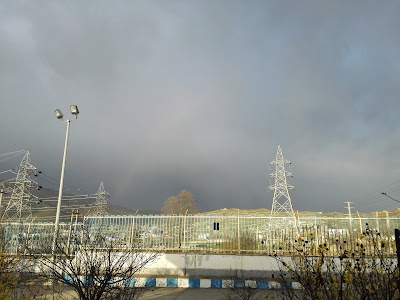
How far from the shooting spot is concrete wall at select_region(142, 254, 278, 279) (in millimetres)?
13031

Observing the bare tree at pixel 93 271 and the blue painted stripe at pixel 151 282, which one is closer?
the bare tree at pixel 93 271

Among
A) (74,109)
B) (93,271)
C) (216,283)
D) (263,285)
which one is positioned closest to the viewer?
(93,271)

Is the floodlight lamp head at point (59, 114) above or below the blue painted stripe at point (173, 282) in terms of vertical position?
above

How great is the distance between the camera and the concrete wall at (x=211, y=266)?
13.0 m

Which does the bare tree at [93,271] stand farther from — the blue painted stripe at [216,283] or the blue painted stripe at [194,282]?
the blue painted stripe at [216,283]

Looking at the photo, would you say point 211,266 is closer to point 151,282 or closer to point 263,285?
point 263,285

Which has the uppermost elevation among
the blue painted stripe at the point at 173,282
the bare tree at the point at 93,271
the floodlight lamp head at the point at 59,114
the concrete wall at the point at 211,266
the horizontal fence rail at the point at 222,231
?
the floodlight lamp head at the point at 59,114

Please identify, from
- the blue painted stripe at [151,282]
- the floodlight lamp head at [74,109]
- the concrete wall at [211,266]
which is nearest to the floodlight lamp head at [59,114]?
the floodlight lamp head at [74,109]

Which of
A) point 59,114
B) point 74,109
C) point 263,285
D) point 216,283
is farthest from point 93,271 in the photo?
point 59,114

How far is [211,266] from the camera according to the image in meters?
13.3

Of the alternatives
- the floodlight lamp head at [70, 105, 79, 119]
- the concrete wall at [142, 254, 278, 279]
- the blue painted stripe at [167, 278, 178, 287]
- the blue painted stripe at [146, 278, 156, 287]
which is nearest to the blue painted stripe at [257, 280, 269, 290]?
the concrete wall at [142, 254, 278, 279]

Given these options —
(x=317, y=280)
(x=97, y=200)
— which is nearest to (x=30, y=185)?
(x=97, y=200)

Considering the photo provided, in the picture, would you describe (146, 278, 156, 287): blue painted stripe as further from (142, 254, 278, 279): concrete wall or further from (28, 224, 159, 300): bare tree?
(28, 224, 159, 300): bare tree

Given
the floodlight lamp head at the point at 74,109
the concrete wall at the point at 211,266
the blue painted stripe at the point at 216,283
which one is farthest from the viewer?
the floodlight lamp head at the point at 74,109
